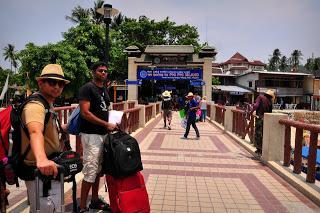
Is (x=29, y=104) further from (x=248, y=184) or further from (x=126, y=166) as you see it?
(x=248, y=184)

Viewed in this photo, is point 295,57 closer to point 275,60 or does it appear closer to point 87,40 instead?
point 275,60

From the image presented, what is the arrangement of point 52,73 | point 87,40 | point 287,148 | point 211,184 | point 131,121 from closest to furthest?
point 52,73, point 211,184, point 287,148, point 131,121, point 87,40

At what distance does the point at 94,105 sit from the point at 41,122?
175 cm

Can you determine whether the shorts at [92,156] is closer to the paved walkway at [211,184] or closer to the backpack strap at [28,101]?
the paved walkway at [211,184]

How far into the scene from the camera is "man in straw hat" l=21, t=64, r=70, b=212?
224 centimetres

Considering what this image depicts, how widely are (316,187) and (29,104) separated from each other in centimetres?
491

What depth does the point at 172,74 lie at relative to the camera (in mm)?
26516

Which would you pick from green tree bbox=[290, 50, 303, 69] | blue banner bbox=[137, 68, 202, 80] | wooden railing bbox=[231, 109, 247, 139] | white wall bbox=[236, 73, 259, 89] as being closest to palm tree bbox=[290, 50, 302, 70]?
green tree bbox=[290, 50, 303, 69]

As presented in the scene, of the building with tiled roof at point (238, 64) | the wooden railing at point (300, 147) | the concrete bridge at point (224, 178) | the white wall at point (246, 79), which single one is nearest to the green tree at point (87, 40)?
the white wall at point (246, 79)

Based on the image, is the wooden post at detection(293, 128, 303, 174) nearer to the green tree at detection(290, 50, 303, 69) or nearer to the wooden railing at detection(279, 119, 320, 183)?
the wooden railing at detection(279, 119, 320, 183)

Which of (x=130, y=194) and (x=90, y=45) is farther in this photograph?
(x=90, y=45)

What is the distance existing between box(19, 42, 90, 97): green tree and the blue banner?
6752 mm

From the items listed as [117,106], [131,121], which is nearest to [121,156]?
[131,121]

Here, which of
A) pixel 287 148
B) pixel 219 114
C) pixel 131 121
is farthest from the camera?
pixel 219 114
